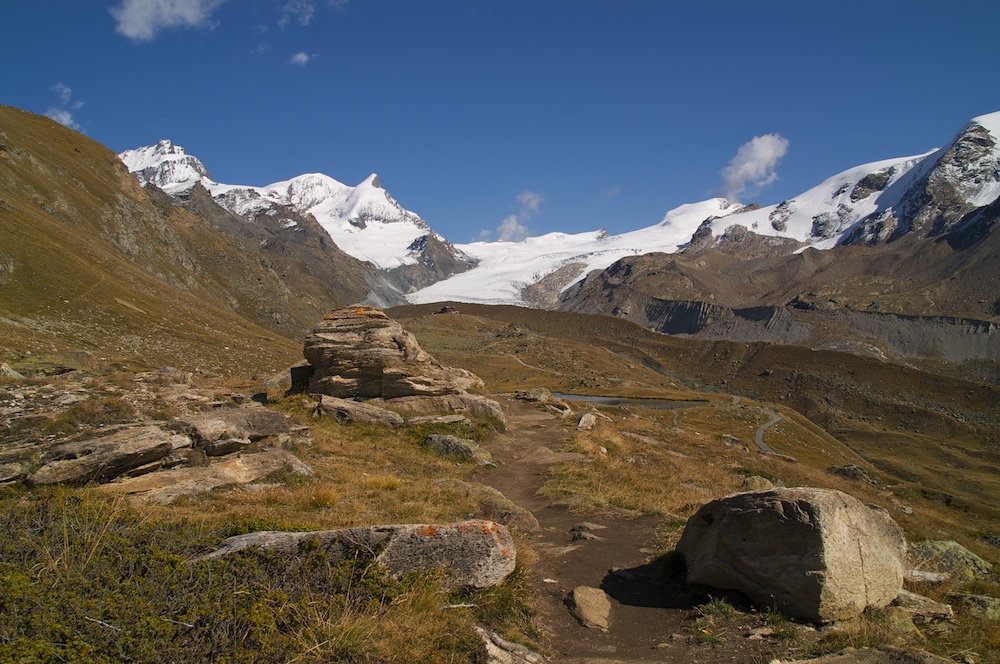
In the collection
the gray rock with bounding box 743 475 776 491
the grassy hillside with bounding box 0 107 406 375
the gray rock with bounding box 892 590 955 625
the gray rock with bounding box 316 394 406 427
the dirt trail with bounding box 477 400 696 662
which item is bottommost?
the gray rock with bounding box 743 475 776 491

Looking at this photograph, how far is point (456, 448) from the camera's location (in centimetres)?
2012

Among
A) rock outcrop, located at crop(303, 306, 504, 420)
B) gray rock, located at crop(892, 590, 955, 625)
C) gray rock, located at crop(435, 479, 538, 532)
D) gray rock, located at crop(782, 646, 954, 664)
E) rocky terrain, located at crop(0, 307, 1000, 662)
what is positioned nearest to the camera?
gray rock, located at crop(782, 646, 954, 664)

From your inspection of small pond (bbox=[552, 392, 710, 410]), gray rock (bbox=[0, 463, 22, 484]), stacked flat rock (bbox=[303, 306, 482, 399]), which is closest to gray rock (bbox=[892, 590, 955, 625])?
gray rock (bbox=[0, 463, 22, 484])

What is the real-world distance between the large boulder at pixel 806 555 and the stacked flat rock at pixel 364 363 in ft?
61.3

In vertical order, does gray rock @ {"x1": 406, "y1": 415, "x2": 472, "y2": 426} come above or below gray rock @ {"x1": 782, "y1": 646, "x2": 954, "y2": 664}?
above

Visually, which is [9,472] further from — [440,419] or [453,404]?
[453,404]

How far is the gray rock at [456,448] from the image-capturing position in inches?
782

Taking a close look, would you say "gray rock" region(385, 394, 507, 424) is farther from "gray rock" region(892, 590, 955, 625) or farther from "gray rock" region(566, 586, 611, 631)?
"gray rock" region(892, 590, 955, 625)

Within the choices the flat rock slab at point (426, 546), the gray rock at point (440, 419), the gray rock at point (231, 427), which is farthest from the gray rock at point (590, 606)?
the gray rock at point (440, 419)

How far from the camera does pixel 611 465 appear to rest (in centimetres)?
2019

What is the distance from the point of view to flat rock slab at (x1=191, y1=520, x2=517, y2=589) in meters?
7.13

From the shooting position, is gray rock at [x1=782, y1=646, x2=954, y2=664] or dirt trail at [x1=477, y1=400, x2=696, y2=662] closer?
gray rock at [x1=782, y1=646, x2=954, y2=664]

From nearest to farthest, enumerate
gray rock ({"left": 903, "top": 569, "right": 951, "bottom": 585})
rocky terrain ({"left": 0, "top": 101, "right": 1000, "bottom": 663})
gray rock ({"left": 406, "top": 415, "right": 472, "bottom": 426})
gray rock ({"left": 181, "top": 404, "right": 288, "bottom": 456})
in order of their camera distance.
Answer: rocky terrain ({"left": 0, "top": 101, "right": 1000, "bottom": 663})
gray rock ({"left": 903, "top": 569, "right": 951, "bottom": 585})
gray rock ({"left": 181, "top": 404, "right": 288, "bottom": 456})
gray rock ({"left": 406, "top": 415, "right": 472, "bottom": 426})

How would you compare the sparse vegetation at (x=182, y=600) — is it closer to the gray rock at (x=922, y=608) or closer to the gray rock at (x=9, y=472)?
the gray rock at (x=9, y=472)
